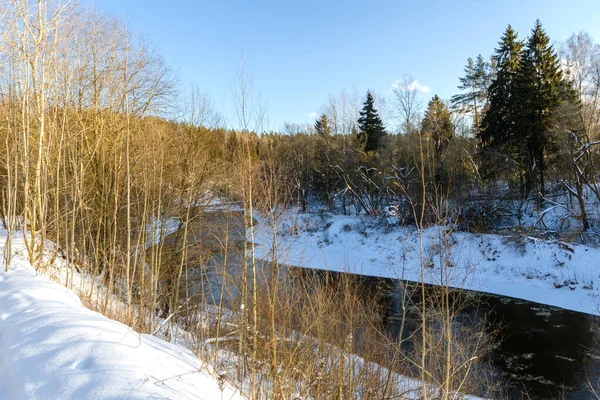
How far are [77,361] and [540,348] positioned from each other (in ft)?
39.3

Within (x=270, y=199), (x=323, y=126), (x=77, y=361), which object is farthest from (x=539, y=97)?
(x=77, y=361)

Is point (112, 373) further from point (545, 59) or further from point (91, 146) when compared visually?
point (545, 59)

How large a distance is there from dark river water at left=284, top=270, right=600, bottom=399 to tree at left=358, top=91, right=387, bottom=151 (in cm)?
1883

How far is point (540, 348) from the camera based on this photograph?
10.4 metres

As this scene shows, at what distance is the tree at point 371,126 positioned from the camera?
3130 cm

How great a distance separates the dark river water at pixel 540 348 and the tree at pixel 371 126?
18.8m

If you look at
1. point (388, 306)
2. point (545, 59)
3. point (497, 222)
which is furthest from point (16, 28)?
point (545, 59)

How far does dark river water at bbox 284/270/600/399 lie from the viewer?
331 inches

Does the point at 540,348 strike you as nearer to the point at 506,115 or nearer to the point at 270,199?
the point at 270,199

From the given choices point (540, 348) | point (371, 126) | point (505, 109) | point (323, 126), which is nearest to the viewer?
point (540, 348)

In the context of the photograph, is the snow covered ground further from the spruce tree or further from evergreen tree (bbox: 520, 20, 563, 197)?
the spruce tree

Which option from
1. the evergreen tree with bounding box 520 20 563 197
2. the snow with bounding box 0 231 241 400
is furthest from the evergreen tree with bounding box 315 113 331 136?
the snow with bounding box 0 231 241 400

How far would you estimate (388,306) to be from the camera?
13.4 meters

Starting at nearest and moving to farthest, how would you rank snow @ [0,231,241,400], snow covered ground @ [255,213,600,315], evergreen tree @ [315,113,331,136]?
1. snow @ [0,231,241,400]
2. snow covered ground @ [255,213,600,315]
3. evergreen tree @ [315,113,331,136]
